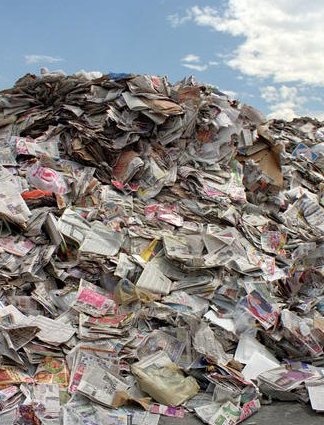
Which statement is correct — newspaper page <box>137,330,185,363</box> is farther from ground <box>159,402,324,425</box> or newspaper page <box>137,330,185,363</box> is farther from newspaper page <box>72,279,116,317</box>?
ground <box>159,402,324,425</box>

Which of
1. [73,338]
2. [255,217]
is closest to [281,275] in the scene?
[255,217]

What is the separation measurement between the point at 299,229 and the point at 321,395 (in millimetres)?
2028

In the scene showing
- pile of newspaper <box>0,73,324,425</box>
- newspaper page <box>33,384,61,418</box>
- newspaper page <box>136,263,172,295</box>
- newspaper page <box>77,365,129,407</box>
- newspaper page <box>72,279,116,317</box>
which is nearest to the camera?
newspaper page <box>33,384,61,418</box>

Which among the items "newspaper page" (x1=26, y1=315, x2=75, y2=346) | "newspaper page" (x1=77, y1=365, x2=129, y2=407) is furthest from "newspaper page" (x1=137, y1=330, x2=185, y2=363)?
"newspaper page" (x1=26, y1=315, x2=75, y2=346)

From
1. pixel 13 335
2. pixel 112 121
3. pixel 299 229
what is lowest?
pixel 299 229

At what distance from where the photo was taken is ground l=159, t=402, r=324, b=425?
2865 mm

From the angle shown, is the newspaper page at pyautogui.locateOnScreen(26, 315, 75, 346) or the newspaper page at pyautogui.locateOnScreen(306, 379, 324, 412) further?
the newspaper page at pyautogui.locateOnScreen(26, 315, 75, 346)

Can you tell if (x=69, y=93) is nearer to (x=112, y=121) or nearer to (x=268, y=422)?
(x=112, y=121)

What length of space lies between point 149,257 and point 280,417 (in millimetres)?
1349

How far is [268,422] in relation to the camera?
288 cm

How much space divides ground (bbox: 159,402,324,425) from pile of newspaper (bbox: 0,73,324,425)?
57mm

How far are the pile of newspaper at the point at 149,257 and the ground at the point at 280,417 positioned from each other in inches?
2.3

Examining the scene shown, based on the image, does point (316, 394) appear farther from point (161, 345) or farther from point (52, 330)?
point (52, 330)

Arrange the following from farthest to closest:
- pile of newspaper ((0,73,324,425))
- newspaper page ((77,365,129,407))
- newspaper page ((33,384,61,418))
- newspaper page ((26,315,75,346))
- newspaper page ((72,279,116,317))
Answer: newspaper page ((72,279,116,317))
newspaper page ((26,315,75,346))
pile of newspaper ((0,73,324,425))
newspaper page ((77,365,129,407))
newspaper page ((33,384,61,418))
